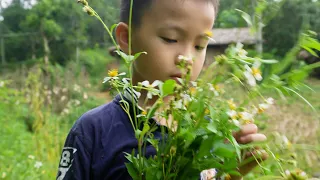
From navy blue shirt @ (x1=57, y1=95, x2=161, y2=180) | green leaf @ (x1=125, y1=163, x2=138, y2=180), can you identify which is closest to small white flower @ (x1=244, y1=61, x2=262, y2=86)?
green leaf @ (x1=125, y1=163, x2=138, y2=180)

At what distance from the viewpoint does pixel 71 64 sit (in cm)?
1030

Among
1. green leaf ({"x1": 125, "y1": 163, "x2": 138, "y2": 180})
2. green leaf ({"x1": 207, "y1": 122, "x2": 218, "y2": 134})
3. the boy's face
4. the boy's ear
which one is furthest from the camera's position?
the boy's ear

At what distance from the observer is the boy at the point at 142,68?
0.88 metres

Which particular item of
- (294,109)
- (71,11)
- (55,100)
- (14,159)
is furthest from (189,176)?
(71,11)

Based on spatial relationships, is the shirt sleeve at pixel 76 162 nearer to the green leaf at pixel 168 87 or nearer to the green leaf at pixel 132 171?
the green leaf at pixel 132 171

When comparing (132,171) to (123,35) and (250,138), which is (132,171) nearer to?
(250,138)

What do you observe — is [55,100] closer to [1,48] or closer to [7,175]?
[7,175]

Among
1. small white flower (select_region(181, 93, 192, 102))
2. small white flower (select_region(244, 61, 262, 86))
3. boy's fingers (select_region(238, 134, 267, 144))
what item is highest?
small white flower (select_region(244, 61, 262, 86))

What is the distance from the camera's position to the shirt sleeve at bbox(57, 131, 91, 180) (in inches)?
36.4

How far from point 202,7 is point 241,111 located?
345 mm

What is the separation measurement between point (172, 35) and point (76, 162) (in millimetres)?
335

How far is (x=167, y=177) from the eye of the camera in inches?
25.2

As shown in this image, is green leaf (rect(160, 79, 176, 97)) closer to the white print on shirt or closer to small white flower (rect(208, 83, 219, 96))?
small white flower (rect(208, 83, 219, 96))

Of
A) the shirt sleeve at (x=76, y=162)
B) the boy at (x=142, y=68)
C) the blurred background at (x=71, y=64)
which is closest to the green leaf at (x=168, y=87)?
the blurred background at (x=71, y=64)
